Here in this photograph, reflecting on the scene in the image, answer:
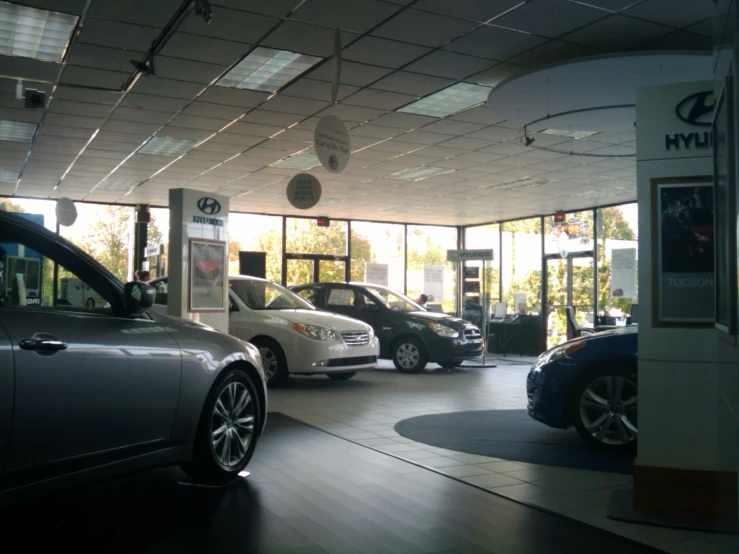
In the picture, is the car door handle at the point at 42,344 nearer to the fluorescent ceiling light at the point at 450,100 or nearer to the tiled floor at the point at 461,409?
the tiled floor at the point at 461,409

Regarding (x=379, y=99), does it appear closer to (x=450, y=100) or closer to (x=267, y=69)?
(x=450, y=100)

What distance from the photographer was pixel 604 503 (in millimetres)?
4270

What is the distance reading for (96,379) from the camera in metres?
3.46

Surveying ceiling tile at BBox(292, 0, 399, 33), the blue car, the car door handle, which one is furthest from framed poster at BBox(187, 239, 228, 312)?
the car door handle

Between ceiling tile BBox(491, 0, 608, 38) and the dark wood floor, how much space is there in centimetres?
410

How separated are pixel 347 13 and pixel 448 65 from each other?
175 cm

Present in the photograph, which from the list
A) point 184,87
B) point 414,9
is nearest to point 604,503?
point 414,9

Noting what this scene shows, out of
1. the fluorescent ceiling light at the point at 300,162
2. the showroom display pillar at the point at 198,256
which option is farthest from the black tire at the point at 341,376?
the fluorescent ceiling light at the point at 300,162

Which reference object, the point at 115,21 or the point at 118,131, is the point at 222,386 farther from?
the point at 118,131

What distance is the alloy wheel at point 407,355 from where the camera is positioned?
39.6ft

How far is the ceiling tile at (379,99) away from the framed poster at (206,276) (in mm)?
2600

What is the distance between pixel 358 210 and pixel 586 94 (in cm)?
1188

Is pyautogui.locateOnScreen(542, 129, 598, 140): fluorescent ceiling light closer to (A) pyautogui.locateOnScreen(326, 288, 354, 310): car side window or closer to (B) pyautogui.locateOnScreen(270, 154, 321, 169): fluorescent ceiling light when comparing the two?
(B) pyautogui.locateOnScreen(270, 154, 321, 169): fluorescent ceiling light

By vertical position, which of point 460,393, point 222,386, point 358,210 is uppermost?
point 358,210
